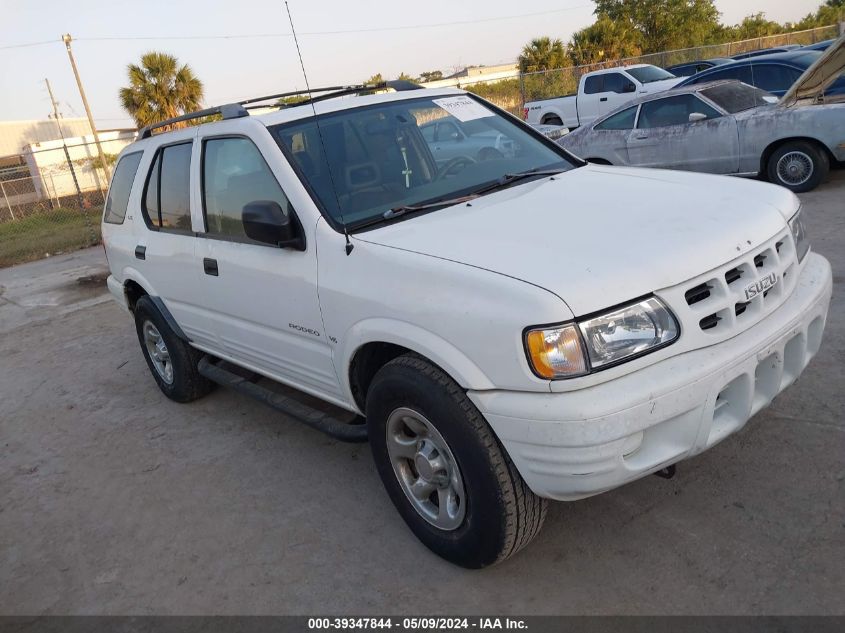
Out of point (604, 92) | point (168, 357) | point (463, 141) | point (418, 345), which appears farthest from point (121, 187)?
point (604, 92)

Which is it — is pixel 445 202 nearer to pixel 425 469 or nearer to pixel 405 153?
pixel 405 153

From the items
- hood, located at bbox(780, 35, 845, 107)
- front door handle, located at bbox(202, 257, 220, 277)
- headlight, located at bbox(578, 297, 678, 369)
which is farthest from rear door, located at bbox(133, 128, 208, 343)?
A: hood, located at bbox(780, 35, 845, 107)

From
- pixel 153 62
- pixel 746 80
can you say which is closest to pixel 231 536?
pixel 746 80

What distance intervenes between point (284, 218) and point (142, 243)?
203cm

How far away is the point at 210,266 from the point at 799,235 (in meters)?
2.91

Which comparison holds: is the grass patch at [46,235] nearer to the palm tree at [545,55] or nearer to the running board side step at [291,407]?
the running board side step at [291,407]

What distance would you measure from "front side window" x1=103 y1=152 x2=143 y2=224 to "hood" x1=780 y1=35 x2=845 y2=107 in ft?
24.5

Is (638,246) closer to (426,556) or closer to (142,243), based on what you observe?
(426,556)

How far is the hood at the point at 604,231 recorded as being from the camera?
92.4 inches

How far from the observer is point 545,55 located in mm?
29719

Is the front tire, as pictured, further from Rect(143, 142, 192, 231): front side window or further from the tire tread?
Rect(143, 142, 192, 231): front side window

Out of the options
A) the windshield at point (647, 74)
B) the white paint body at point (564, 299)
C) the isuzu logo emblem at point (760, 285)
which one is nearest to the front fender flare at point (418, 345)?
the white paint body at point (564, 299)

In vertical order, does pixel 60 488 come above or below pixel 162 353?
below
